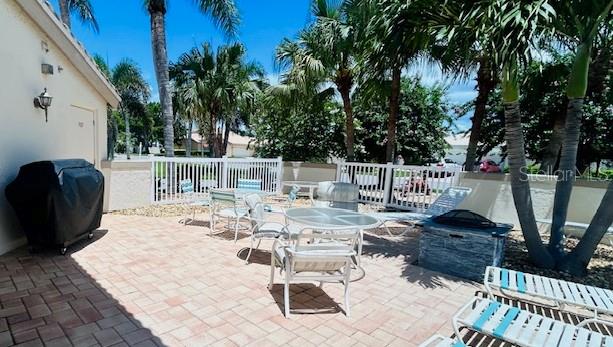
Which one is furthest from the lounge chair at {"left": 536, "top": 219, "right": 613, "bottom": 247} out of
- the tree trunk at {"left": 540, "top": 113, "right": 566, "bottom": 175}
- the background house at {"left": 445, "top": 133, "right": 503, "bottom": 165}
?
the background house at {"left": 445, "top": 133, "right": 503, "bottom": 165}

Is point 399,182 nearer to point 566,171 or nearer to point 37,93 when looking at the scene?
Answer: point 566,171

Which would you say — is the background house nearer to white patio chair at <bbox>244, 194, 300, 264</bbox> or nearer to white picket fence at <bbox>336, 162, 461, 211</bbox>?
white picket fence at <bbox>336, 162, 461, 211</bbox>

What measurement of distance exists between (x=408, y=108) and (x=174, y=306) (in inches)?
588

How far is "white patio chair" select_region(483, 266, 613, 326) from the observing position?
2838 millimetres

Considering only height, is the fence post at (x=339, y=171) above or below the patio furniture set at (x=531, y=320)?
above

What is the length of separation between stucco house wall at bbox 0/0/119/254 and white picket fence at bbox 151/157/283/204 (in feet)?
4.98

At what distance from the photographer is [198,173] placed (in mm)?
8805

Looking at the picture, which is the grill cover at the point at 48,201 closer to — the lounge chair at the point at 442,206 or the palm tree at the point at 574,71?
the lounge chair at the point at 442,206

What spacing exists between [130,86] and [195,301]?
24700 mm

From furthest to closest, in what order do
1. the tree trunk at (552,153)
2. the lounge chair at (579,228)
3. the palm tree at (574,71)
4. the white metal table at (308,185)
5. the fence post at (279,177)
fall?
1. the fence post at (279,177)
2. the white metal table at (308,185)
3. the tree trunk at (552,153)
4. the lounge chair at (579,228)
5. the palm tree at (574,71)

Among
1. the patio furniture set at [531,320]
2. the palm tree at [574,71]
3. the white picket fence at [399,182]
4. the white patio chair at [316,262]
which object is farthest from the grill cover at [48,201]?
the white picket fence at [399,182]

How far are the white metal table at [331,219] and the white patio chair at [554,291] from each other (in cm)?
154

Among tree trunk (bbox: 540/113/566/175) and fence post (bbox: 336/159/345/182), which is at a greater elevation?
tree trunk (bbox: 540/113/566/175)

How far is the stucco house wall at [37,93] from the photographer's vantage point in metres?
4.55
